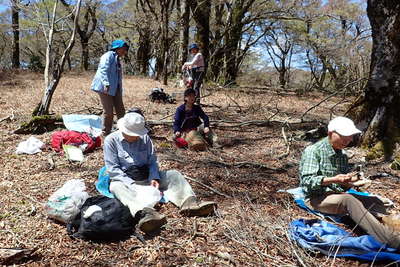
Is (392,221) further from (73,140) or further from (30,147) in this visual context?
(30,147)

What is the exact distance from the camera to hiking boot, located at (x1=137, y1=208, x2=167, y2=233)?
9.40 feet

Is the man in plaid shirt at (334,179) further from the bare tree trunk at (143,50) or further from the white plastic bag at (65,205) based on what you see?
the bare tree trunk at (143,50)

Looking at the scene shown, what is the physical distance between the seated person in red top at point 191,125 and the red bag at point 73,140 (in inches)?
51.7

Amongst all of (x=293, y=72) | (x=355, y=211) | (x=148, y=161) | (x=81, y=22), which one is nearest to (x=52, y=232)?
(x=148, y=161)

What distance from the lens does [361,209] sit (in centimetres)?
295

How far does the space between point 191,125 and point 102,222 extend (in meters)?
3.14

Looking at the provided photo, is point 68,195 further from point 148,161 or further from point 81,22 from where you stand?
point 81,22

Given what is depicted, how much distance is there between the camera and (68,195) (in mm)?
3150

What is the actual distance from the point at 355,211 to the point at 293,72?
102ft

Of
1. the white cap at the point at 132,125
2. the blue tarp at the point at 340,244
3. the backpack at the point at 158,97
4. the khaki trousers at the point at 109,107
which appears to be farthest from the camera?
the backpack at the point at 158,97

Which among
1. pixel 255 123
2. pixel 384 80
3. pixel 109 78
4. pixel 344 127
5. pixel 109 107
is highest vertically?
pixel 384 80

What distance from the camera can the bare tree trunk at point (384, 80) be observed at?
202 inches

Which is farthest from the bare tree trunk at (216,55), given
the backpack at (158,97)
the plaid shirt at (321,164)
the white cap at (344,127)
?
the white cap at (344,127)

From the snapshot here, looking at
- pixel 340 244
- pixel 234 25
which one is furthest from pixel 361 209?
pixel 234 25
